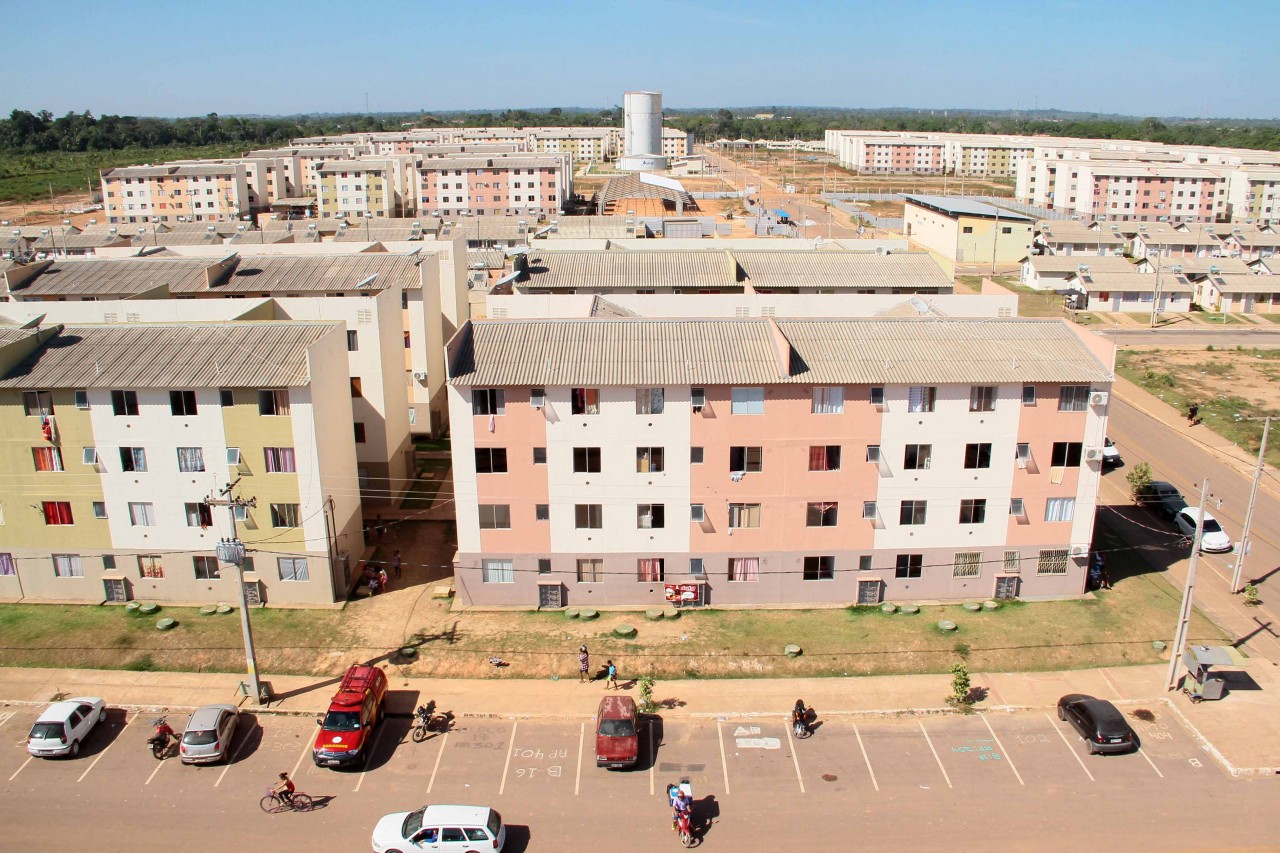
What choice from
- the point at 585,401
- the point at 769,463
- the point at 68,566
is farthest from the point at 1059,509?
the point at 68,566

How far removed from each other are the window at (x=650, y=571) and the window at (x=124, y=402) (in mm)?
20288

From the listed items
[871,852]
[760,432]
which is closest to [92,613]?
[760,432]

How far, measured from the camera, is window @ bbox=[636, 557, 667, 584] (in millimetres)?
35938

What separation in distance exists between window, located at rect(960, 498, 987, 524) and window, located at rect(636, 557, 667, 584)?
11824mm

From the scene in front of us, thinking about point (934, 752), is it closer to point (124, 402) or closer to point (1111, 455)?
point (1111, 455)

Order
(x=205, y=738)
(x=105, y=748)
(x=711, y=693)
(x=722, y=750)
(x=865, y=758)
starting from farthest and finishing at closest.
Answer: (x=711, y=693), (x=105, y=748), (x=722, y=750), (x=865, y=758), (x=205, y=738)

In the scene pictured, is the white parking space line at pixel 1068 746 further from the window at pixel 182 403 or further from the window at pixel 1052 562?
the window at pixel 182 403

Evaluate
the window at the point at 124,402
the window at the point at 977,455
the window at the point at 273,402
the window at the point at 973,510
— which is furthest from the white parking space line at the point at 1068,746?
the window at the point at 124,402

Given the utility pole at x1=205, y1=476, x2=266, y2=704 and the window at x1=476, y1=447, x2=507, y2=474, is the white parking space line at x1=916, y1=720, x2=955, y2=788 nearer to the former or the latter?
the window at x1=476, y1=447, x2=507, y2=474

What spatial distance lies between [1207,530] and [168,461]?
44810 mm

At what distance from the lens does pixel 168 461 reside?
35.6 m

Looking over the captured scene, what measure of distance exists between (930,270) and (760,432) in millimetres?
30295

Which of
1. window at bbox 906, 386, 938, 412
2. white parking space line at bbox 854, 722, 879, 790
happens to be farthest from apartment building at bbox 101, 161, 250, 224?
white parking space line at bbox 854, 722, 879, 790

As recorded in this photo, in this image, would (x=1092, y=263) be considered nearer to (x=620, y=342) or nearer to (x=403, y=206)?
(x=620, y=342)
